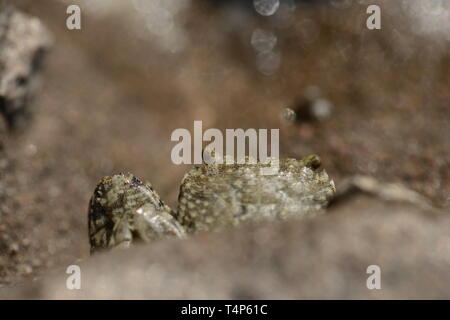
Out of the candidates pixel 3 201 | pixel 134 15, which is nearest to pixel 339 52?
pixel 134 15

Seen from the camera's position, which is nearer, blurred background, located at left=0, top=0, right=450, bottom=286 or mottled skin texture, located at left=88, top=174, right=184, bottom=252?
mottled skin texture, located at left=88, top=174, right=184, bottom=252

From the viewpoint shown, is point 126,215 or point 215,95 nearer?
point 126,215

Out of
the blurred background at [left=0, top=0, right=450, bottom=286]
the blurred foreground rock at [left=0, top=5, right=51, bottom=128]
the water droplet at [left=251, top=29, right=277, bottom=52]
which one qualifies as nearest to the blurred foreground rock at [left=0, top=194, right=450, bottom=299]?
the blurred background at [left=0, top=0, right=450, bottom=286]

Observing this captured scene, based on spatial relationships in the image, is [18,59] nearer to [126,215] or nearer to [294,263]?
[126,215]

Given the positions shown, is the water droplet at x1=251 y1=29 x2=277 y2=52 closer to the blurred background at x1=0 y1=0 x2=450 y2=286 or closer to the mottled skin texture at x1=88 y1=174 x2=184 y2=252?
the blurred background at x1=0 y1=0 x2=450 y2=286

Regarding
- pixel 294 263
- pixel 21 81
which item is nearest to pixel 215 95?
pixel 21 81

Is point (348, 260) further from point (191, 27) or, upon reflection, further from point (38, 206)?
point (191, 27)

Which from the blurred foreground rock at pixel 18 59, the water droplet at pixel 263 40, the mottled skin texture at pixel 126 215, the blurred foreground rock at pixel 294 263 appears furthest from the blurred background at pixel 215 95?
the blurred foreground rock at pixel 294 263
